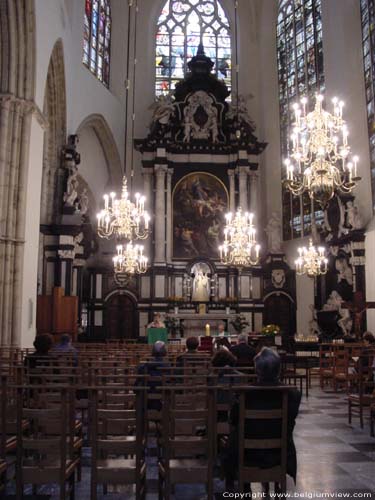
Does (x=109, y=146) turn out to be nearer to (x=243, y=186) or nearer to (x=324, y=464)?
(x=243, y=186)

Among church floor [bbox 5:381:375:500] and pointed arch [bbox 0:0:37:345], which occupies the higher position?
pointed arch [bbox 0:0:37:345]

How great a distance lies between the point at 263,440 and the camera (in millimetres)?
3926

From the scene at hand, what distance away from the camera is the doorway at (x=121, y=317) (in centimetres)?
2316

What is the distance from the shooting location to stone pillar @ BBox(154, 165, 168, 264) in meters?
23.8

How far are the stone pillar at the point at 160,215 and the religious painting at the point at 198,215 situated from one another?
0.69m

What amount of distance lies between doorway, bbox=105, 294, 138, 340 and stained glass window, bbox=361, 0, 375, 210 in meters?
11.2

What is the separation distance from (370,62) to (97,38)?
1210 centimetres

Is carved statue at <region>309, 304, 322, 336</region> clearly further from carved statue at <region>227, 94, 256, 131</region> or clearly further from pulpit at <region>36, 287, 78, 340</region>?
pulpit at <region>36, 287, 78, 340</region>

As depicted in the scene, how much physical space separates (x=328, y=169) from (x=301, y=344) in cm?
1042

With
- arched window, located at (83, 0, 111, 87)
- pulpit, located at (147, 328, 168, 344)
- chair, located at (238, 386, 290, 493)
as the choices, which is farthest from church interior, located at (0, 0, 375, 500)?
pulpit, located at (147, 328, 168, 344)

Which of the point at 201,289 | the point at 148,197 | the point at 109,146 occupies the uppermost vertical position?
the point at 109,146

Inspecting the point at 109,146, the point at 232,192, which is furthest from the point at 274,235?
the point at 109,146

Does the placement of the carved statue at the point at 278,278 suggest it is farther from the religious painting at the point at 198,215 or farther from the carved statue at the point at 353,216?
the carved statue at the point at 353,216

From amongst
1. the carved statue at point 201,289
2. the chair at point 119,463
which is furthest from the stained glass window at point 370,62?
the chair at point 119,463
